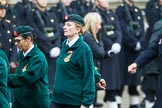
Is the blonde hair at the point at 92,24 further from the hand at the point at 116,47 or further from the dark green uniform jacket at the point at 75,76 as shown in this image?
the dark green uniform jacket at the point at 75,76

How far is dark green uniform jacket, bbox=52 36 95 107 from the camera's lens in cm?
759

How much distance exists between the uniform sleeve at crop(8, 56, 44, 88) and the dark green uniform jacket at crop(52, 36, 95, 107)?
0.85ft

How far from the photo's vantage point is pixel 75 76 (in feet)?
25.3

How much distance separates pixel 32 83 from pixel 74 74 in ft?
1.57

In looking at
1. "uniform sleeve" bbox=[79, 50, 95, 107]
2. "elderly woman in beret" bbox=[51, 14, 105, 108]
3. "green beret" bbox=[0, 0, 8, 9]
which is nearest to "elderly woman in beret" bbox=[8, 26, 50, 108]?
"elderly woman in beret" bbox=[51, 14, 105, 108]

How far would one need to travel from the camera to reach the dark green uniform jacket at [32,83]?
764 cm

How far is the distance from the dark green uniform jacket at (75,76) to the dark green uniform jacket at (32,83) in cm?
16

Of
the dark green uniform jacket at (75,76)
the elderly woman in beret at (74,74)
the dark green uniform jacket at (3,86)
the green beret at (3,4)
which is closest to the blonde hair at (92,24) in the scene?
the green beret at (3,4)

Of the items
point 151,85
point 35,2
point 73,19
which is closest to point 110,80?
point 151,85

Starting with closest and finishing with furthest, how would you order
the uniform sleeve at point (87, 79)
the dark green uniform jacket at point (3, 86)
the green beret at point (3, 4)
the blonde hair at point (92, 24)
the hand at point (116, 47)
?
1. the dark green uniform jacket at point (3, 86)
2. the uniform sleeve at point (87, 79)
3. the blonde hair at point (92, 24)
4. the green beret at point (3, 4)
5. the hand at point (116, 47)

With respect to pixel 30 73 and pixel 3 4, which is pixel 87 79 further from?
pixel 3 4

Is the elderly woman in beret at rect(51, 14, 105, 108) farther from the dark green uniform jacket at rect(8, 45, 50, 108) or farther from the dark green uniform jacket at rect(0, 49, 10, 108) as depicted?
the dark green uniform jacket at rect(0, 49, 10, 108)

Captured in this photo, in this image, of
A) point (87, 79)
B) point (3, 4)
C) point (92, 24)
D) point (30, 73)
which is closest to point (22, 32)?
point (30, 73)

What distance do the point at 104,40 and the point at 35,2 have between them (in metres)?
1.39
